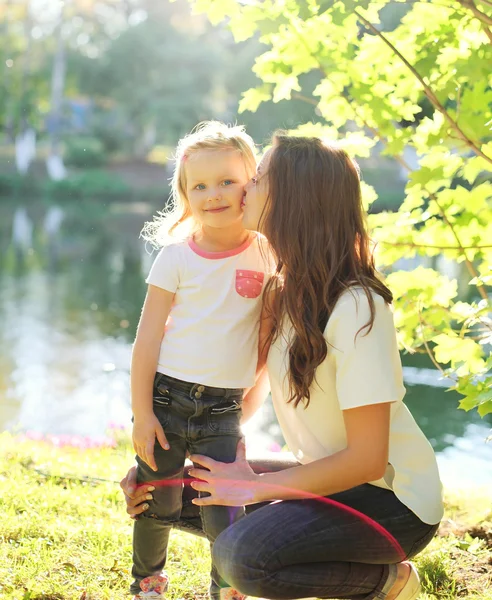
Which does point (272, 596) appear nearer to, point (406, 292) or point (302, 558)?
point (302, 558)

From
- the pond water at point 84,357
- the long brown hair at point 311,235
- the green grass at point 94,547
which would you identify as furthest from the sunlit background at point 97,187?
the long brown hair at point 311,235

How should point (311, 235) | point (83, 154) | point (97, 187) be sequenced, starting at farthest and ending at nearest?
point (83, 154) → point (97, 187) → point (311, 235)

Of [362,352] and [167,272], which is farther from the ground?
[167,272]

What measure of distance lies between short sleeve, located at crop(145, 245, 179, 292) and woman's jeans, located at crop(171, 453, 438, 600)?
580 mm

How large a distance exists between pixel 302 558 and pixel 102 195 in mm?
25068

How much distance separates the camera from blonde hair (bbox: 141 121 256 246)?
2.09 m

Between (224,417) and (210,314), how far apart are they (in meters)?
0.25

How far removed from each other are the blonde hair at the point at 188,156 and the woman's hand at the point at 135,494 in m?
0.60

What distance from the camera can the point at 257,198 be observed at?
1.95 meters

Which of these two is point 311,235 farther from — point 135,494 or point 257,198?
point 135,494

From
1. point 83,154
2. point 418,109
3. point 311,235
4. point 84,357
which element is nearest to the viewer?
point 311,235

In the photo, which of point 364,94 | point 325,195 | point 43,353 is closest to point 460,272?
point 43,353

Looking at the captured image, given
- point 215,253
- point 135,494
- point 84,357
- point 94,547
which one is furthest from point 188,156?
point 84,357

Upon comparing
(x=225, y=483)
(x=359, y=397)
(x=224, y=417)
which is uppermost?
(x=359, y=397)
